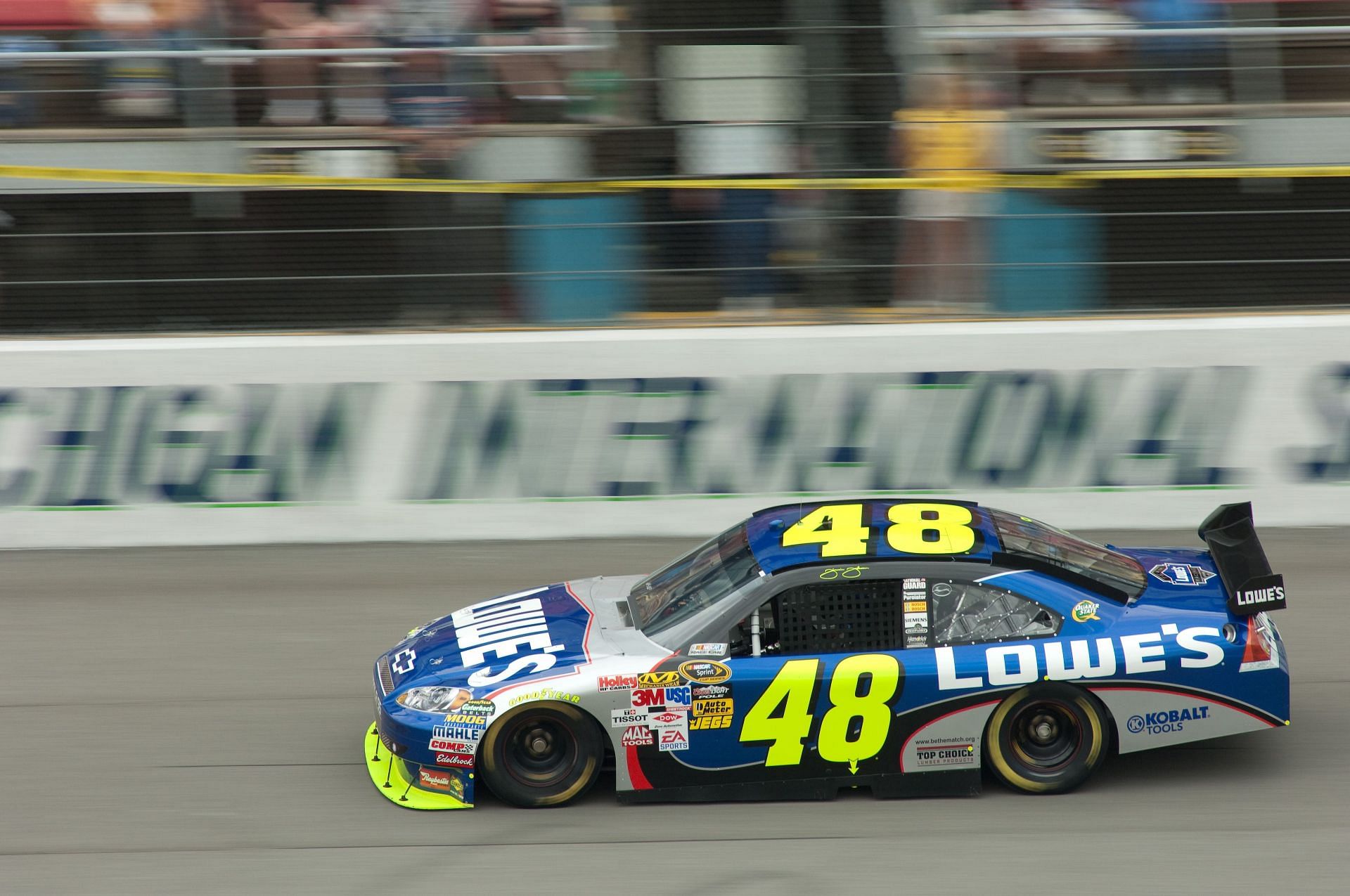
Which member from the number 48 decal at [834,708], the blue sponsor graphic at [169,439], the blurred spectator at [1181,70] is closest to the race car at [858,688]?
the number 48 decal at [834,708]

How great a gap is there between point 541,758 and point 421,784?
0.49m

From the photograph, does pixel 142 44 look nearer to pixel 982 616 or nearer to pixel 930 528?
pixel 930 528

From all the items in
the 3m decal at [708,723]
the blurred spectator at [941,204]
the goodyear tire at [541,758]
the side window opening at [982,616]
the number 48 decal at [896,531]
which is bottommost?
the goodyear tire at [541,758]

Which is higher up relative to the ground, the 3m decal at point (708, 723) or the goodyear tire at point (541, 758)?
the 3m decal at point (708, 723)

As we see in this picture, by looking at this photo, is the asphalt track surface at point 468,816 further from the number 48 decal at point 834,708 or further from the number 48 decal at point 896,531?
the number 48 decal at point 896,531

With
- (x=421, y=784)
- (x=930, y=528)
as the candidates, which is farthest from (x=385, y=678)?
(x=930, y=528)

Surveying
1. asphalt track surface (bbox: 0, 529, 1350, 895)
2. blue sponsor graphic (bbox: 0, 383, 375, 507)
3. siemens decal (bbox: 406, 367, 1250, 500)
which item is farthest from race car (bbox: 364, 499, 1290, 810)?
blue sponsor graphic (bbox: 0, 383, 375, 507)

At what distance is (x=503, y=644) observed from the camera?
5727 mm

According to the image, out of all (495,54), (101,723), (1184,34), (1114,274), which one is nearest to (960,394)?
(1114,274)

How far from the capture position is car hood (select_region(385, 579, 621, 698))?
549 cm

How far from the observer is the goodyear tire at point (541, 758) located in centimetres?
542

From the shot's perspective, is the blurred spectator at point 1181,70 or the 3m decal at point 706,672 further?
the blurred spectator at point 1181,70

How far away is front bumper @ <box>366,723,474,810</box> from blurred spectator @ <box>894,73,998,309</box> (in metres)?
5.11

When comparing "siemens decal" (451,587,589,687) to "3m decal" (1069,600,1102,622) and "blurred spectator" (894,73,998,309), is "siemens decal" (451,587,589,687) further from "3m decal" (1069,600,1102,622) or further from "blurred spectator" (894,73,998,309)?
"blurred spectator" (894,73,998,309)
